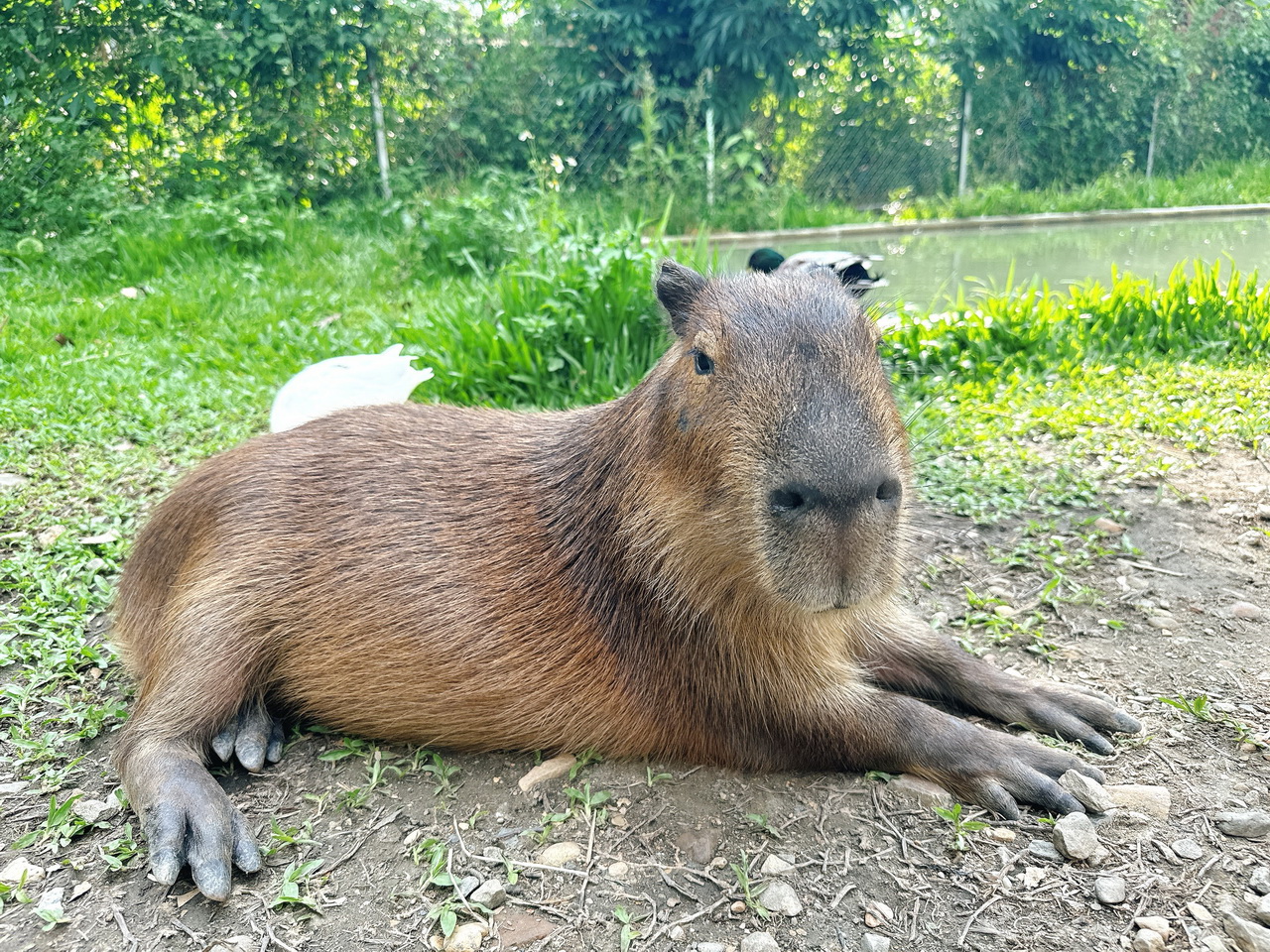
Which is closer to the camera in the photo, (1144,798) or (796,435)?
(796,435)

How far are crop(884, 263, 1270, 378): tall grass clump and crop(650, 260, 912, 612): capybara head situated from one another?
2.71m

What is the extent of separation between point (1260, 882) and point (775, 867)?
2.84 ft

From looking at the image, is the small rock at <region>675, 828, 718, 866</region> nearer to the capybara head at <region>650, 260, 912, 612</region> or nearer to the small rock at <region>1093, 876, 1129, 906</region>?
the capybara head at <region>650, 260, 912, 612</region>

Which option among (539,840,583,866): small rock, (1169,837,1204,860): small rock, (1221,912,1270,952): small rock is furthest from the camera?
(539,840,583,866): small rock

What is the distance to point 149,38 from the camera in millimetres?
8320

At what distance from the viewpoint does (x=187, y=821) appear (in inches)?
73.5

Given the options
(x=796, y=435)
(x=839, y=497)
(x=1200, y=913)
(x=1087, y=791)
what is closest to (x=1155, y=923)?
(x=1200, y=913)

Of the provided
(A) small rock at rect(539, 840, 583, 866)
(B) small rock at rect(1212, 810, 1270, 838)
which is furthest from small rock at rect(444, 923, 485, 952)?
(B) small rock at rect(1212, 810, 1270, 838)

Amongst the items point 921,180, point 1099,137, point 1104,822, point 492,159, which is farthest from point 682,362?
point 1099,137

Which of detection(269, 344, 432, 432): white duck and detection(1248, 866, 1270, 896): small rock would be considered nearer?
detection(1248, 866, 1270, 896): small rock

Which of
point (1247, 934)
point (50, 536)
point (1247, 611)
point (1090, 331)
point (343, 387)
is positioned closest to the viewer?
point (1247, 934)

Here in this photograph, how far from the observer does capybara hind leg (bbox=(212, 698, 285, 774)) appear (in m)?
2.12

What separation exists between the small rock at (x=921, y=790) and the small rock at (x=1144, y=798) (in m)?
0.33

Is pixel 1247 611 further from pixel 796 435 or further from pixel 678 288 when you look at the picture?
pixel 678 288
